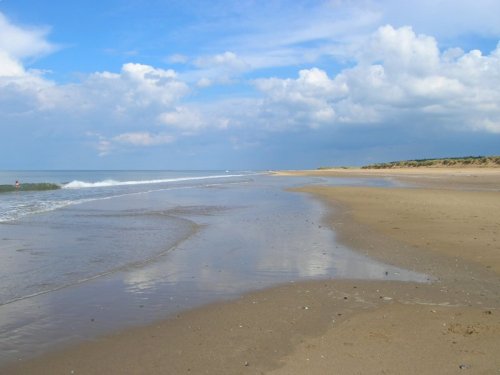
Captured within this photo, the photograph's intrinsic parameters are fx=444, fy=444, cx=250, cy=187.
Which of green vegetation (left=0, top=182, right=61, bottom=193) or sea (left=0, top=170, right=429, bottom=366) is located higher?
green vegetation (left=0, top=182, right=61, bottom=193)

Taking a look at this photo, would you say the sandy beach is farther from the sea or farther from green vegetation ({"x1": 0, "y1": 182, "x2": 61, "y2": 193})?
green vegetation ({"x1": 0, "y1": 182, "x2": 61, "y2": 193})

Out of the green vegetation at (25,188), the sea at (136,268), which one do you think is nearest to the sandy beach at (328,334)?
the sea at (136,268)

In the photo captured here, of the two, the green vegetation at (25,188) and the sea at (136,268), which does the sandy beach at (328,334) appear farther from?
the green vegetation at (25,188)

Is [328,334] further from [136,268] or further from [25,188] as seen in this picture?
[25,188]

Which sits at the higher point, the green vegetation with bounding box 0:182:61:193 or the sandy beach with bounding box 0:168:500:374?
the green vegetation with bounding box 0:182:61:193

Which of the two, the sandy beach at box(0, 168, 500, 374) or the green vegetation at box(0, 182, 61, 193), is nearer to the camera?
the sandy beach at box(0, 168, 500, 374)

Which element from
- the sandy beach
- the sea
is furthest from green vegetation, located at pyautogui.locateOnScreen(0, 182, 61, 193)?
the sandy beach

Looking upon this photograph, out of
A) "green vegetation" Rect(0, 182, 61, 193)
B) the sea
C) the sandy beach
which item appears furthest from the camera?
"green vegetation" Rect(0, 182, 61, 193)

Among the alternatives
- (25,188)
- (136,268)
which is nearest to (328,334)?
(136,268)

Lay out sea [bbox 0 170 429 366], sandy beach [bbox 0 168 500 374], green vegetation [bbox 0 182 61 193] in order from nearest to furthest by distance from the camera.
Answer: sandy beach [bbox 0 168 500 374] → sea [bbox 0 170 429 366] → green vegetation [bbox 0 182 61 193]

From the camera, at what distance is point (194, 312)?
7145mm

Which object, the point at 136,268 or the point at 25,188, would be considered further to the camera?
the point at 25,188

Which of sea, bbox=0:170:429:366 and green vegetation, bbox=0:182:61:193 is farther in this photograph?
green vegetation, bbox=0:182:61:193

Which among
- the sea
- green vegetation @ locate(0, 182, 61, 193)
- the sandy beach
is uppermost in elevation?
green vegetation @ locate(0, 182, 61, 193)
